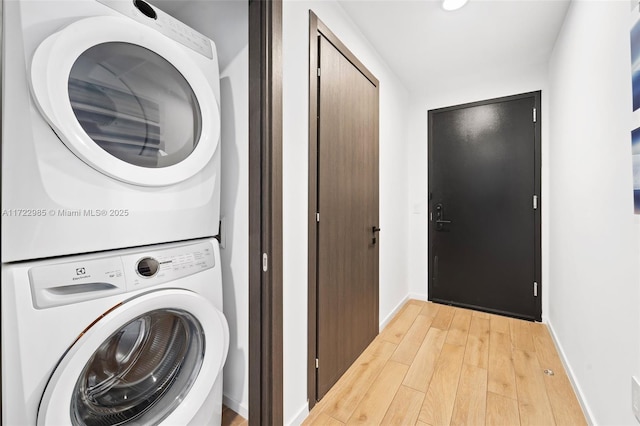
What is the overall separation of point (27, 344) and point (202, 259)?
566 millimetres

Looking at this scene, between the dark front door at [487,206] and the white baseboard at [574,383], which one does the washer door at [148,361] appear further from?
the dark front door at [487,206]

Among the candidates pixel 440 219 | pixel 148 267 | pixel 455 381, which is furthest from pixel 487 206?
pixel 148 267

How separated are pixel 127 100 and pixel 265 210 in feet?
2.16

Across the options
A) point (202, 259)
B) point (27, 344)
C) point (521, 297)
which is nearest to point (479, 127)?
point (521, 297)

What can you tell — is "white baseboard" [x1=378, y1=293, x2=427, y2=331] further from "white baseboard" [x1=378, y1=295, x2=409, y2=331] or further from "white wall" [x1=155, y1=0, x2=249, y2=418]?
"white wall" [x1=155, y1=0, x2=249, y2=418]

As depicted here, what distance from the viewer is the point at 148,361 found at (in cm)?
118

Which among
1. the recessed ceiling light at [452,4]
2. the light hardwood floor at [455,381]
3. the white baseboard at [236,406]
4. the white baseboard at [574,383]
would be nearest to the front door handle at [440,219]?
the light hardwood floor at [455,381]

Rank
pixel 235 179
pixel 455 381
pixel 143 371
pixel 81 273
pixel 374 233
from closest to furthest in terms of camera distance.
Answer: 1. pixel 81 273
2. pixel 143 371
3. pixel 235 179
4. pixel 455 381
5. pixel 374 233

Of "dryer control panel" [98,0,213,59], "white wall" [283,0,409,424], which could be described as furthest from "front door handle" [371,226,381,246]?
"dryer control panel" [98,0,213,59]

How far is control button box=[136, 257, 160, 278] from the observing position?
1.05 m

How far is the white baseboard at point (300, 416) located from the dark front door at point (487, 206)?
2086 mm

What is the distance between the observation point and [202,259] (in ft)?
4.05

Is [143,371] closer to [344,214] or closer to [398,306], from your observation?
[344,214]

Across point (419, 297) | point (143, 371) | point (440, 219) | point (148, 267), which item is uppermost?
point (440, 219)
